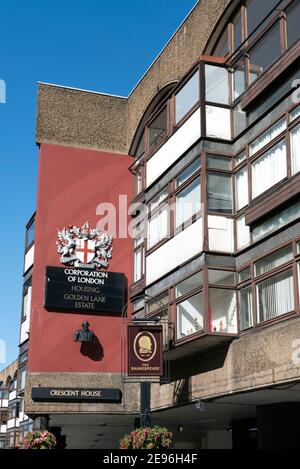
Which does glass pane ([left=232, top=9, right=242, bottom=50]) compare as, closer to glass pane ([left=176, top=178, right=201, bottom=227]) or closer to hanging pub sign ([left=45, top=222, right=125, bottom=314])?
glass pane ([left=176, top=178, right=201, bottom=227])

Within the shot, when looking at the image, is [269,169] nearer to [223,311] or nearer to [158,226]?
[223,311]

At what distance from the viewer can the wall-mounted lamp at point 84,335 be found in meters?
27.9

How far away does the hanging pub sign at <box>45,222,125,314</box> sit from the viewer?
28.2 meters

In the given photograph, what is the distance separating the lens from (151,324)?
23.3 meters

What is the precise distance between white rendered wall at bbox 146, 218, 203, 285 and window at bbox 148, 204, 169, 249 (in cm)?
45

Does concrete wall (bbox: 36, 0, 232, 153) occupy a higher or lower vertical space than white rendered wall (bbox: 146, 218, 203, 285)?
higher

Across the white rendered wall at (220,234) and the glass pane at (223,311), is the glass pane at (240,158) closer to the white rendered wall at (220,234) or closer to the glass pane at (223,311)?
the white rendered wall at (220,234)

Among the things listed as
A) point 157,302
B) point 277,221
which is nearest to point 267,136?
point 277,221

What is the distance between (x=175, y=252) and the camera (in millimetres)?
22875

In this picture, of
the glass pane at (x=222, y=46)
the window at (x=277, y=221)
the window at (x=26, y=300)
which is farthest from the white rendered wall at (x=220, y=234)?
the window at (x=26, y=300)

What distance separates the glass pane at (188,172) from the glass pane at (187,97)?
2057mm

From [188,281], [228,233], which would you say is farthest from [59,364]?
[228,233]

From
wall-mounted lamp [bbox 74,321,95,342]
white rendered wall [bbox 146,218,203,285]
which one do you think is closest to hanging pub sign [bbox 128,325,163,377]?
white rendered wall [bbox 146,218,203,285]

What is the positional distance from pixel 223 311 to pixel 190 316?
4.24 feet
